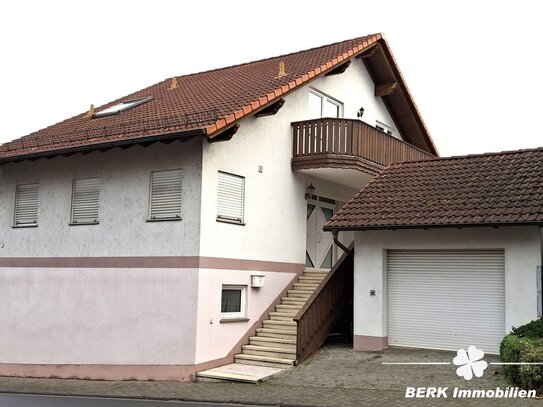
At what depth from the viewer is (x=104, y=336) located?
15594 millimetres

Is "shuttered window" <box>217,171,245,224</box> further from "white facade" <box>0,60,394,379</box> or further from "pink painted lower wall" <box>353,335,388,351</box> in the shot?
"pink painted lower wall" <box>353,335,388,351</box>

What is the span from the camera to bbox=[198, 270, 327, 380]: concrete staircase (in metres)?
14.8

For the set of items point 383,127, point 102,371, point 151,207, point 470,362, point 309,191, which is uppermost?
point 383,127

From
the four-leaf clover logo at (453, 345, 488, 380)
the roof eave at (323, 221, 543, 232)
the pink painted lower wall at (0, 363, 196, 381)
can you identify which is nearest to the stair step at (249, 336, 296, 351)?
the pink painted lower wall at (0, 363, 196, 381)

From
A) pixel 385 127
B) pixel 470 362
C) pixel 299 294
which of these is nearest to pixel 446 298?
pixel 470 362

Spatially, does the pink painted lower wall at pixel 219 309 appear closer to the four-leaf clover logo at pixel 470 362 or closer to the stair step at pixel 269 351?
the stair step at pixel 269 351

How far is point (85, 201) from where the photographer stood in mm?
16766

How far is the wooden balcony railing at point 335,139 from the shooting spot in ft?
57.6

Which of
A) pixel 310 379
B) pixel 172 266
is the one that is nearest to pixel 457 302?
pixel 310 379

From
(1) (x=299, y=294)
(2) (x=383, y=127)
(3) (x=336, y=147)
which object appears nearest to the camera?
(1) (x=299, y=294)

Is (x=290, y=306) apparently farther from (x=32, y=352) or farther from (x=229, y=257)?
(x=32, y=352)

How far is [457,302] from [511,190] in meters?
2.79

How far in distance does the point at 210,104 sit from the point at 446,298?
7.56 m

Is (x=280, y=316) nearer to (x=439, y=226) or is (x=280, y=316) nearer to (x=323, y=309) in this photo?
(x=323, y=309)
